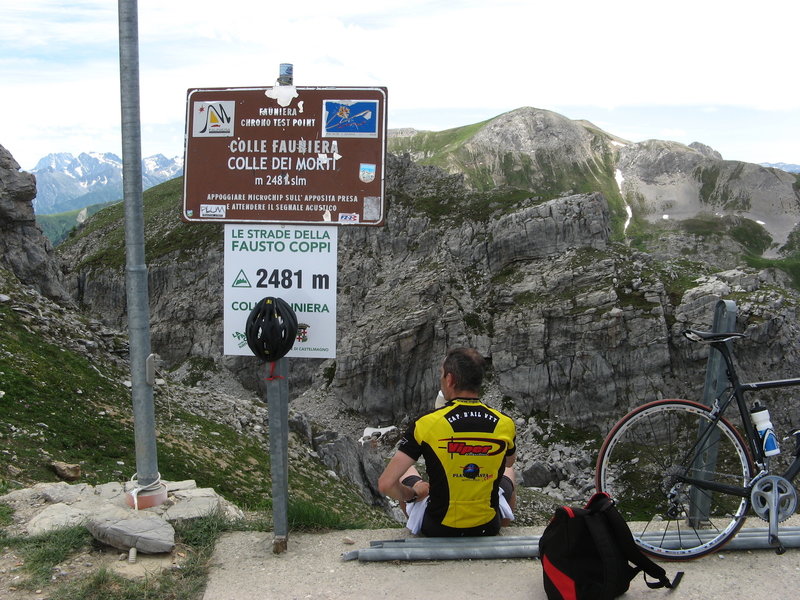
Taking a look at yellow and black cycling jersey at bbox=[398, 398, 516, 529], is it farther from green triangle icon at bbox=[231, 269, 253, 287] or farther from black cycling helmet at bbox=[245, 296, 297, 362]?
green triangle icon at bbox=[231, 269, 253, 287]

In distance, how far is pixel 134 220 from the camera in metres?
6.12

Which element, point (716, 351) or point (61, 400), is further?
point (61, 400)

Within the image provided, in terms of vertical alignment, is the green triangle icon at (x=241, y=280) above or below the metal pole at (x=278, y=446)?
above

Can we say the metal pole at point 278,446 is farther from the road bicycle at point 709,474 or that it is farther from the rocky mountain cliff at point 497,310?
the rocky mountain cliff at point 497,310

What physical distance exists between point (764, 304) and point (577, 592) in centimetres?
6477

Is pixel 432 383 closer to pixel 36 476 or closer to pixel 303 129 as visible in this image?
pixel 36 476

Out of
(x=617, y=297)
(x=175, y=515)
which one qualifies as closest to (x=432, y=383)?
(x=617, y=297)

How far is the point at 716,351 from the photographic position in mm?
6281

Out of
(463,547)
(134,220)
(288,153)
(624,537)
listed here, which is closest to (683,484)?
(624,537)

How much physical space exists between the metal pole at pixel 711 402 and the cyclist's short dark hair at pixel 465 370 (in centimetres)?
237

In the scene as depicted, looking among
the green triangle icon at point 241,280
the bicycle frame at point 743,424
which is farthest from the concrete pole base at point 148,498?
the bicycle frame at point 743,424

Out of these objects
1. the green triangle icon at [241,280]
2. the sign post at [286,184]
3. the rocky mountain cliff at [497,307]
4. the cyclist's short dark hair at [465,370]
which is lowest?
the rocky mountain cliff at [497,307]

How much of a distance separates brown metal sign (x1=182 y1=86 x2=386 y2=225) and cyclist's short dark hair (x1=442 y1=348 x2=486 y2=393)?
5.10 ft

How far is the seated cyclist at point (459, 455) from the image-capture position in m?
5.67
